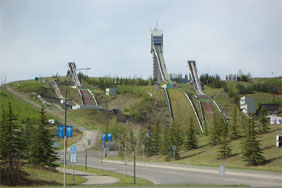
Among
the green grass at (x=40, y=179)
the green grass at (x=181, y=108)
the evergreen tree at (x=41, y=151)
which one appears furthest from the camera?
the green grass at (x=181, y=108)

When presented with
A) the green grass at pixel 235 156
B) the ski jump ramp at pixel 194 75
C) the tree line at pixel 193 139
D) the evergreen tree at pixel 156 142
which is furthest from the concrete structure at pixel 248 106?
the evergreen tree at pixel 156 142

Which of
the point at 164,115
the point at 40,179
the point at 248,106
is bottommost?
the point at 40,179

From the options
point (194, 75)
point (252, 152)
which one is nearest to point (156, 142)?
Answer: point (252, 152)

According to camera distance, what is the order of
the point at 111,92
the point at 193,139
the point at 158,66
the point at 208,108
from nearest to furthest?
the point at 193,139 < the point at 208,108 < the point at 111,92 < the point at 158,66

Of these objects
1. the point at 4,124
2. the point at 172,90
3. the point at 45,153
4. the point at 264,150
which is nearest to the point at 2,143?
the point at 4,124

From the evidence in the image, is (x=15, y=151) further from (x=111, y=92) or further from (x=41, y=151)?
(x=111, y=92)

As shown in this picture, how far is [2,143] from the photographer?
112 feet

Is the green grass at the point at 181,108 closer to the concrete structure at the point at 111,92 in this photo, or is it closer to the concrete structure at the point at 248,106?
the concrete structure at the point at 248,106

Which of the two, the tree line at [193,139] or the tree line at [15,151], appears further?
the tree line at [193,139]

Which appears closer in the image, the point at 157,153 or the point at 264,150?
the point at 264,150

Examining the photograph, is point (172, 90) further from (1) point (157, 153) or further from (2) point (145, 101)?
(1) point (157, 153)

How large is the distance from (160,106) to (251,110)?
104ft

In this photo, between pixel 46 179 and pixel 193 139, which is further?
pixel 193 139

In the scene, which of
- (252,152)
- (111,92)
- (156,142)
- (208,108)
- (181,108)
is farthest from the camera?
(111,92)
